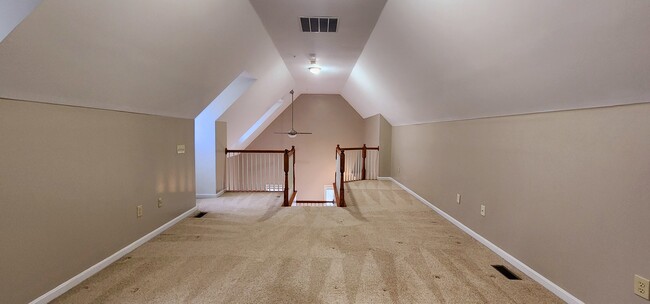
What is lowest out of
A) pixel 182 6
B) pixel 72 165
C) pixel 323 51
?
pixel 72 165

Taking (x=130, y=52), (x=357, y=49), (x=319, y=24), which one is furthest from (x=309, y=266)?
(x=357, y=49)

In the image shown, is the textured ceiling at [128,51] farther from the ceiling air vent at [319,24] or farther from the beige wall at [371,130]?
the beige wall at [371,130]

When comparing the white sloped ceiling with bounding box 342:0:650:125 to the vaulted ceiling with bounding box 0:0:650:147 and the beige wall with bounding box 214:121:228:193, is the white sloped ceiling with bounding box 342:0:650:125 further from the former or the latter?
the beige wall with bounding box 214:121:228:193

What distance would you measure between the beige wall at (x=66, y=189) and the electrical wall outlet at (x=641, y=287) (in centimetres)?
415

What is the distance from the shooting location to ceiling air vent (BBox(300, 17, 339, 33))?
401 centimetres

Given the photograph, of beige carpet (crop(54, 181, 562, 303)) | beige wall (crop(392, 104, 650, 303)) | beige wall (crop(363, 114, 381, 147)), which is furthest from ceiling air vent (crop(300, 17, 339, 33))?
beige wall (crop(363, 114, 381, 147))

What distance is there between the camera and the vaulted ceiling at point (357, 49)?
1.77 meters

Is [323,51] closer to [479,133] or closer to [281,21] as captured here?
[281,21]

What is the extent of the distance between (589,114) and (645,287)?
1187 millimetres

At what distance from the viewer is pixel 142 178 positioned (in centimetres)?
363

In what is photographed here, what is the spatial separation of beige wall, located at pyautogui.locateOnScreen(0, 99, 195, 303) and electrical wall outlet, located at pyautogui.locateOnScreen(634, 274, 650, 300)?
4153mm

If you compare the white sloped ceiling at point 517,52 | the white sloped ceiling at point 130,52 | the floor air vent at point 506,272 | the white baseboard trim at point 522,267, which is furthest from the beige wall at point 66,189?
the white baseboard trim at point 522,267

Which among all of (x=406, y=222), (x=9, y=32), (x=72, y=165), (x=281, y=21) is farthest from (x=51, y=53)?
(x=406, y=222)

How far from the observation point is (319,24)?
13.7ft
